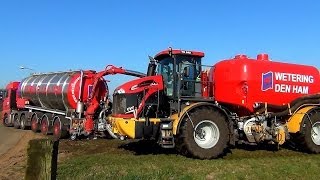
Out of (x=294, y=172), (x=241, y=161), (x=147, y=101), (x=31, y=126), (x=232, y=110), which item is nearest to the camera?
(x=294, y=172)

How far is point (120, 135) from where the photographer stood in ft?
43.2

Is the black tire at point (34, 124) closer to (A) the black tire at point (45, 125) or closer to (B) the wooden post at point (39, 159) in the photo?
(A) the black tire at point (45, 125)

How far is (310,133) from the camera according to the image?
551 inches

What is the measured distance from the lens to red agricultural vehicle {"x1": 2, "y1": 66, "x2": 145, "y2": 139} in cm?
1964

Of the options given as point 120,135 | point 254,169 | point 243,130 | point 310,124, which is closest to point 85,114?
point 120,135

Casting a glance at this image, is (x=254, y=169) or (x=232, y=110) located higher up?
(x=232, y=110)

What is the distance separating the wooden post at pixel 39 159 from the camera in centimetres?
511

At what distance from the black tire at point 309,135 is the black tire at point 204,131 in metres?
2.67

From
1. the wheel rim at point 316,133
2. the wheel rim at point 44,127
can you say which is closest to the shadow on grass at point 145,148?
the wheel rim at point 316,133

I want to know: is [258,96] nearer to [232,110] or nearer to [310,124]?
[232,110]

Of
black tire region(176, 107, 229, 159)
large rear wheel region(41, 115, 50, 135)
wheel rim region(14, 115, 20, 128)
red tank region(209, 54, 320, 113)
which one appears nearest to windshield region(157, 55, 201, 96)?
red tank region(209, 54, 320, 113)

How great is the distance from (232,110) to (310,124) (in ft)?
7.80

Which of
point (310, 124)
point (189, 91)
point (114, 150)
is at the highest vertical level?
point (189, 91)

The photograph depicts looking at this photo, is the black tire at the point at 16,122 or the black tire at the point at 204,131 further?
the black tire at the point at 16,122
